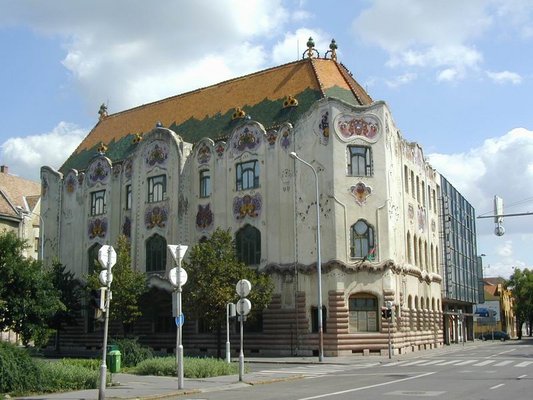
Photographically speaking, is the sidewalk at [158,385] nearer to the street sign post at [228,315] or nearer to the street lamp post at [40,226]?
the street sign post at [228,315]

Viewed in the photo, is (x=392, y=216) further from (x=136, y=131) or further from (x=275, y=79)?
(x=136, y=131)

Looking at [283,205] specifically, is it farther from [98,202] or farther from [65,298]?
[98,202]

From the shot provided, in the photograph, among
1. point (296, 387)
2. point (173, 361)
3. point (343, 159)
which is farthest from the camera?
point (343, 159)

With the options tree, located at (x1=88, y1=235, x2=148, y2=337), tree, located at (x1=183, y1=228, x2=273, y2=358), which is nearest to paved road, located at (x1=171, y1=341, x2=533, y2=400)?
tree, located at (x1=183, y1=228, x2=273, y2=358)

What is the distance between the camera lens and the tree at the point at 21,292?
3309 cm

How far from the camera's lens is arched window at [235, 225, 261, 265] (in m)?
43.5

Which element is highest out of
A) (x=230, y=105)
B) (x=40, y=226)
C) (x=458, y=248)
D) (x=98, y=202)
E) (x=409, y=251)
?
(x=230, y=105)

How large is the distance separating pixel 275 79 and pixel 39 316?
23143 mm

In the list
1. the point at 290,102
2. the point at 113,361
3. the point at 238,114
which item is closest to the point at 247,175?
the point at 238,114

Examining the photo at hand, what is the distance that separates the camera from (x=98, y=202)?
52.6 meters

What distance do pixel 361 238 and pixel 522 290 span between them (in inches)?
2371

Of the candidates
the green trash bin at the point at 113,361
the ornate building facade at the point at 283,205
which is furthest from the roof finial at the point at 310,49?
the green trash bin at the point at 113,361

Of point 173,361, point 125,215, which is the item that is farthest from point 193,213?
point 173,361

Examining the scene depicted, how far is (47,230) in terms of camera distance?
55531 mm
